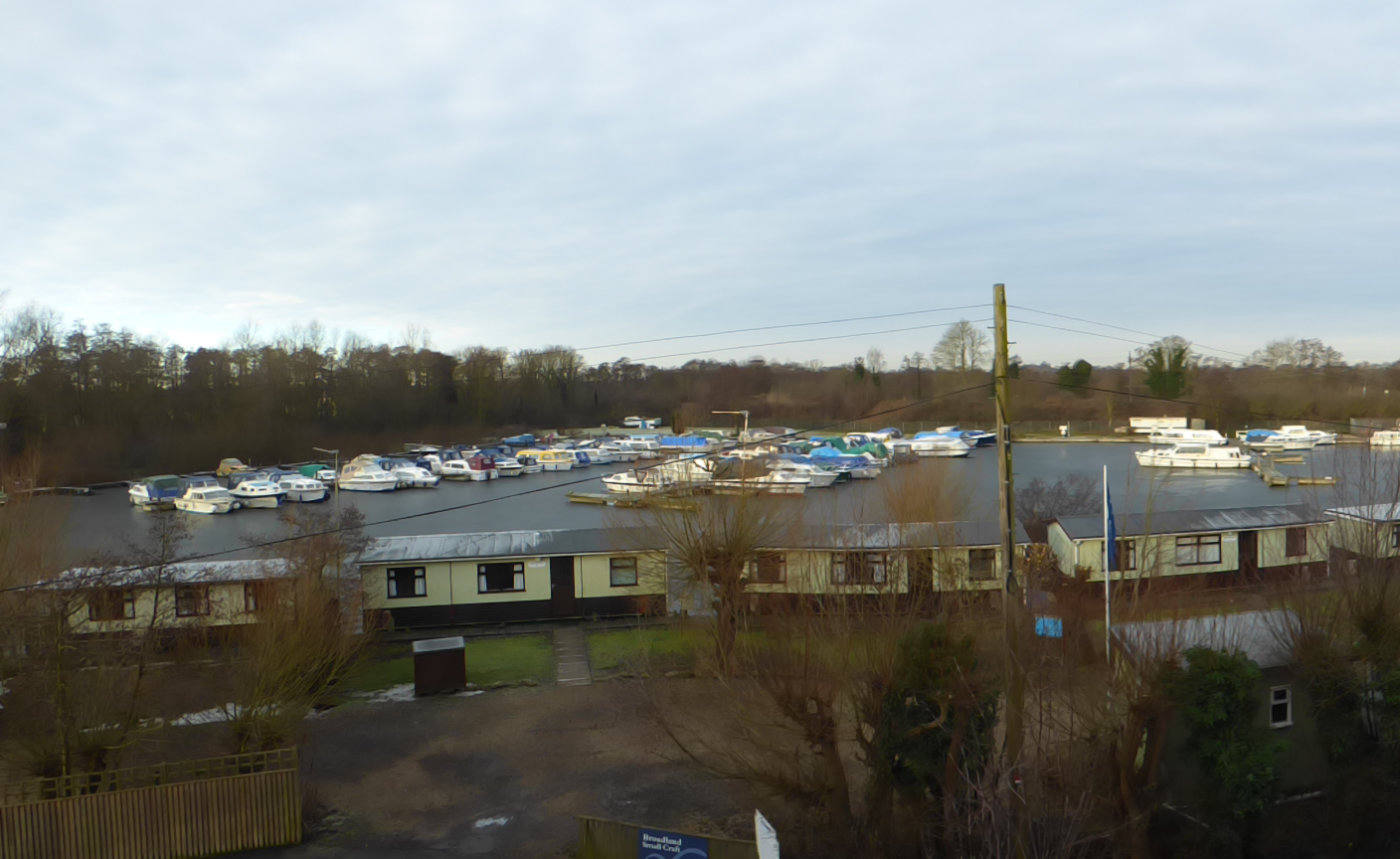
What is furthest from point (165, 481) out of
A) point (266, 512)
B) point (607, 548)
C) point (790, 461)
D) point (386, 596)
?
point (607, 548)

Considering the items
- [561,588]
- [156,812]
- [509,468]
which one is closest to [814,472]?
[509,468]

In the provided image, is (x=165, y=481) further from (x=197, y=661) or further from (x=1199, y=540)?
(x=1199, y=540)

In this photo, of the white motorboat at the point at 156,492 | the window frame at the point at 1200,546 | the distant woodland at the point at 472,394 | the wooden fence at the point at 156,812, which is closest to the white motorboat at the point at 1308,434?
the distant woodland at the point at 472,394

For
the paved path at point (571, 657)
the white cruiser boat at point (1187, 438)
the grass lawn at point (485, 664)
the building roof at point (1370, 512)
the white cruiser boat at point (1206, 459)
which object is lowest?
the grass lawn at point (485, 664)

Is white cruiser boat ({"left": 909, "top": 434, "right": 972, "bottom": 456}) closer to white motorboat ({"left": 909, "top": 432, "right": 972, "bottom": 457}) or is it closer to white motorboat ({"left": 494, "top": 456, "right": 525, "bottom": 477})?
white motorboat ({"left": 909, "top": 432, "right": 972, "bottom": 457})

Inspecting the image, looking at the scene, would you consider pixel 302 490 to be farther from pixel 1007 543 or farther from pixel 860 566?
pixel 1007 543

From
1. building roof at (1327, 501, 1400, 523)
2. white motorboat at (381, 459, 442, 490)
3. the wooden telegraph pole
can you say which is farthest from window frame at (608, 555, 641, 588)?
white motorboat at (381, 459, 442, 490)

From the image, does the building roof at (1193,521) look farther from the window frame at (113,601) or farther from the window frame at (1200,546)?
the window frame at (113,601)
